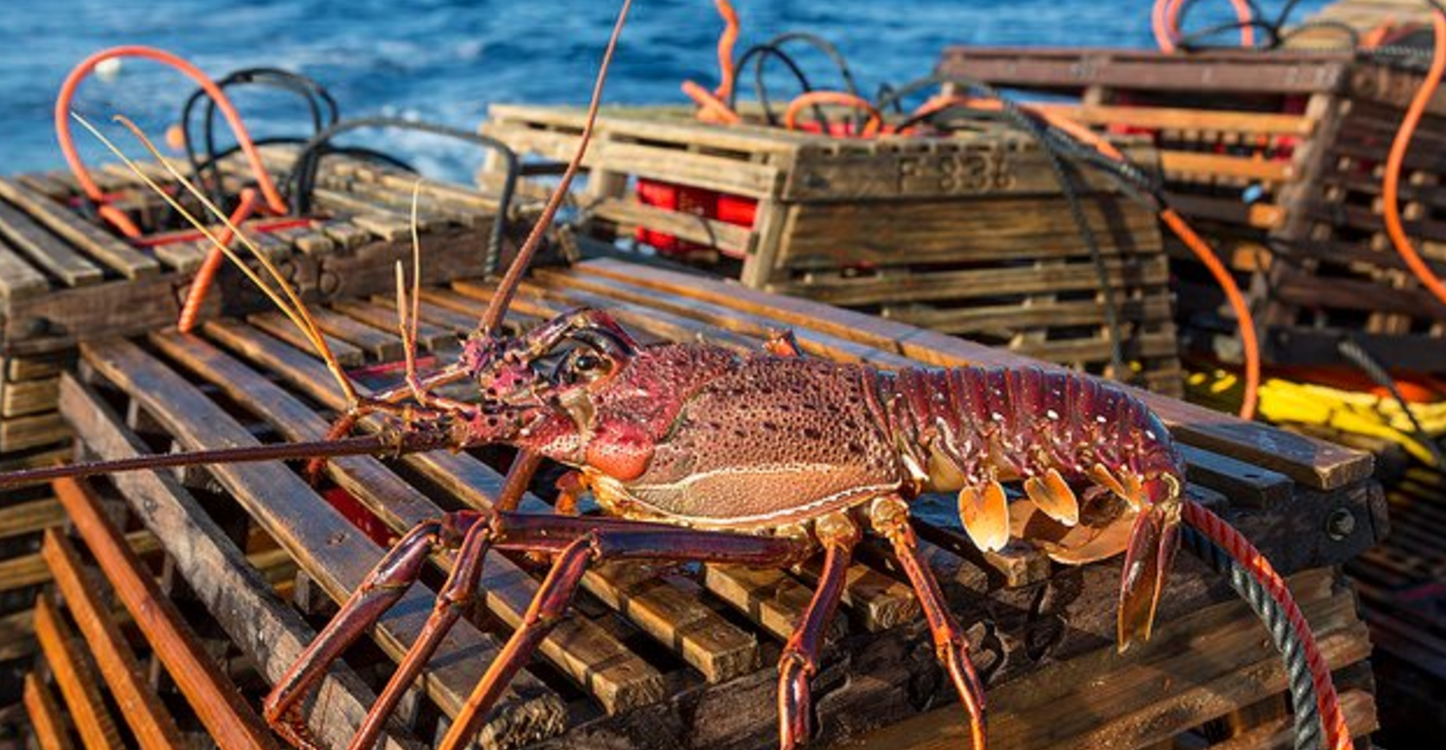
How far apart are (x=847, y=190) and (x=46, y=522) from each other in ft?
8.47

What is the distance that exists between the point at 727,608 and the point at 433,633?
1.84 feet

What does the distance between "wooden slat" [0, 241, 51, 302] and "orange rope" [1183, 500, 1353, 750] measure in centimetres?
283

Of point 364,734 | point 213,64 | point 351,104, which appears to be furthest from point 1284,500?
point 213,64

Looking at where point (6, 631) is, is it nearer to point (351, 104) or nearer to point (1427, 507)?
point (1427, 507)

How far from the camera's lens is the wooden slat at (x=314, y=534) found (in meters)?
1.91

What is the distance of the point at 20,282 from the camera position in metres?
3.54

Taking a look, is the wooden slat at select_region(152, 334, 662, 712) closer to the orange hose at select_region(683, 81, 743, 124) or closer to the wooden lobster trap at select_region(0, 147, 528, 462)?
the wooden lobster trap at select_region(0, 147, 528, 462)

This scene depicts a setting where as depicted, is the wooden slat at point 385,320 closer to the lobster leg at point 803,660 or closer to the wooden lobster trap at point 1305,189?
the lobster leg at point 803,660

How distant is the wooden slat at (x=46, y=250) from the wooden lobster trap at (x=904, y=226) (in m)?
1.82

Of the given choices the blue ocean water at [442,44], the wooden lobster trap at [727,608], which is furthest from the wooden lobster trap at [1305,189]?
the blue ocean water at [442,44]

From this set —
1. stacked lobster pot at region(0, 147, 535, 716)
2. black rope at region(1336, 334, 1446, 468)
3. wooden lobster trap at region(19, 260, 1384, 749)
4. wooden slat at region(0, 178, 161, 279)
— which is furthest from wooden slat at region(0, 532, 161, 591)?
black rope at region(1336, 334, 1446, 468)

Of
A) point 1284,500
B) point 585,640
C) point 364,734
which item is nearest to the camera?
point 364,734

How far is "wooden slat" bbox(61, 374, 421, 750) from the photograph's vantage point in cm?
205

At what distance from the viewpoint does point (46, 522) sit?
373 centimetres
